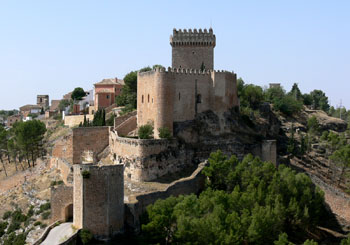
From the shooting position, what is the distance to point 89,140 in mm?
39656

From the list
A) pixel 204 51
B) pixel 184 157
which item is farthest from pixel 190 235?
pixel 204 51

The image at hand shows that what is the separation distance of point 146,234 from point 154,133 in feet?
40.5

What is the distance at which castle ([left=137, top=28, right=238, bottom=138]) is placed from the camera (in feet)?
119

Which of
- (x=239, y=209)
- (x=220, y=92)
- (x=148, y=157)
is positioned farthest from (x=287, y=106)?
(x=239, y=209)

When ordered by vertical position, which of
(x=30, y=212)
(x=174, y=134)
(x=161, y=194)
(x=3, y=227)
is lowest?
(x=3, y=227)

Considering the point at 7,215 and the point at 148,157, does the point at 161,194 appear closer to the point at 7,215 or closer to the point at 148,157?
the point at 148,157

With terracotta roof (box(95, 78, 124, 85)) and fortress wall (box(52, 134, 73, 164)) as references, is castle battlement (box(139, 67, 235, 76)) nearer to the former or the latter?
fortress wall (box(52, 134, 73, 164))

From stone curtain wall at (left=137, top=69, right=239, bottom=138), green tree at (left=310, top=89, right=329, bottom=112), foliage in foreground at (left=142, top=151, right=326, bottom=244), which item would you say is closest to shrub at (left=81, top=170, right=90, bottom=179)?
foliage in foreground at (left=142, top=151, right=326, bottom=244)

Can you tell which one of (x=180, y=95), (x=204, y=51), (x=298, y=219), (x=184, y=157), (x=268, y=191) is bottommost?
(x=298, y=219)

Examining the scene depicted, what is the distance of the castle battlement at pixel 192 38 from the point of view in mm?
43188

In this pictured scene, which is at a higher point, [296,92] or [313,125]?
[296,92]

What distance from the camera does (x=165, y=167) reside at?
34.8 meters

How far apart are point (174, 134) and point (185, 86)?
4502mm

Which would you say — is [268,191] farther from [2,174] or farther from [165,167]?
[2,174]
